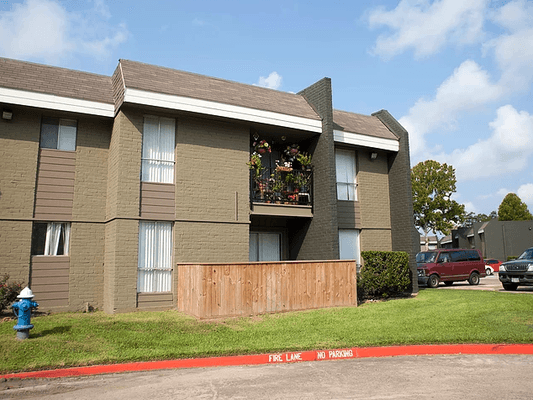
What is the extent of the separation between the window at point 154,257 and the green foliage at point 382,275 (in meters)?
6.42

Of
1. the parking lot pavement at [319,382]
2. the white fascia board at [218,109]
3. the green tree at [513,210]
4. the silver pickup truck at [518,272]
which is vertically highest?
the green tree at [513,210]

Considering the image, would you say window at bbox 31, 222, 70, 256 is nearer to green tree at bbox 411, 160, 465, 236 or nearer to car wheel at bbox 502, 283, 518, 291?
car wheel at bbox 502, 283, 518, 291

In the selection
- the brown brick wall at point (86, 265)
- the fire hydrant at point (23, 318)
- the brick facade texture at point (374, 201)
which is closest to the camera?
the fire hydrant at point (23, 318)

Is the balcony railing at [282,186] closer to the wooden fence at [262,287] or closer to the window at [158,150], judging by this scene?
the window at [158,150]

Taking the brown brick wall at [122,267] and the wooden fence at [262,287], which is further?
the brown brick wall at [122,267]

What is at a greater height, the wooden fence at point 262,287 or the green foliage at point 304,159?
the green foliage at point 304,159

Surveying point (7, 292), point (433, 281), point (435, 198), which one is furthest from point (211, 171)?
point (435, 198)

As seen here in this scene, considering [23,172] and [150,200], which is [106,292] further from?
[23,172]

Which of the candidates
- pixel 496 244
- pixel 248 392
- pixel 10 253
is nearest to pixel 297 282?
pixel 248 392

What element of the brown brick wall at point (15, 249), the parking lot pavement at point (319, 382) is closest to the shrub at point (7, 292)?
the brown brick wall at point (15, 249)

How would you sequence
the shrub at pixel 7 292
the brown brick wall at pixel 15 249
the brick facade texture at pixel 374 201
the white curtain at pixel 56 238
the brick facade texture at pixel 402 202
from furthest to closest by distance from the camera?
the brick facade texture at pixel 374 201, the brick facade texture at pixel 402 202, the white curtain at pixel 56 238, the brown brick wall at pixel 15 249, the shrub at pixel 7 292

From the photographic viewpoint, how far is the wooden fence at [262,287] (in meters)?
11.4

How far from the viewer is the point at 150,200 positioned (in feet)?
43.8

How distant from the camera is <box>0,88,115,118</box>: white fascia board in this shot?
12148 mm
